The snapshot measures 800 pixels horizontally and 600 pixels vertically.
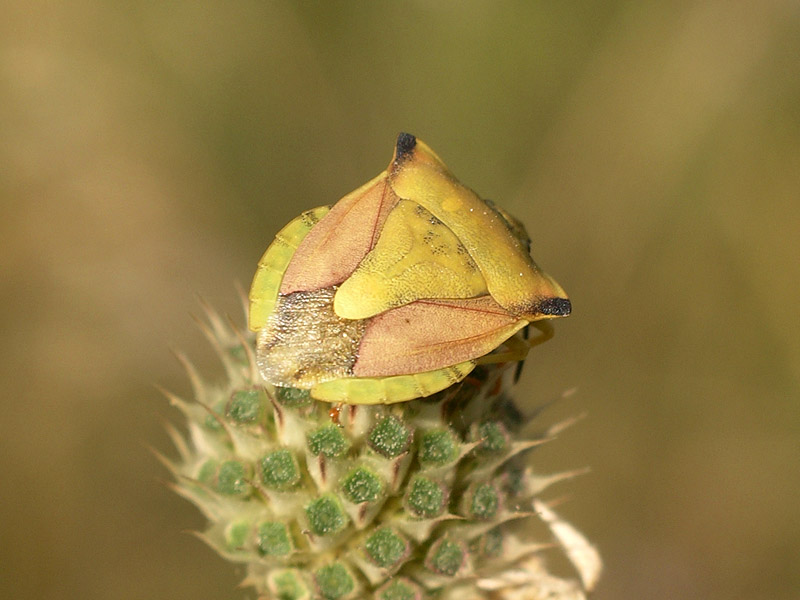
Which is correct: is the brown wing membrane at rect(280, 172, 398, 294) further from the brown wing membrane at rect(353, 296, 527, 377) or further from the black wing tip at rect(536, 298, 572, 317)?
the black wing tip at rect(536, 298, 572, 317)

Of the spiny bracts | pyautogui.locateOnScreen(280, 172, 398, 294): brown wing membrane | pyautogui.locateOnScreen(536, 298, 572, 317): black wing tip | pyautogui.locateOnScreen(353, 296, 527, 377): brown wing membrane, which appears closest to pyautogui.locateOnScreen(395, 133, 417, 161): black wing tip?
pyautogui.locateOnScreen(280, 172, 398, 294): brown wing membrane

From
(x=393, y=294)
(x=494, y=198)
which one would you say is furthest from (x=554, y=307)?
(x=494, y=198)

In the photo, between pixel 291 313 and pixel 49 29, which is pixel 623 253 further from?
pixel 49 29

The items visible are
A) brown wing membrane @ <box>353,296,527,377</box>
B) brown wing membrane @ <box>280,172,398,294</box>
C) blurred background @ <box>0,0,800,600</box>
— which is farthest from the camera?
blurred background @ <box>0,0,800,600</box>

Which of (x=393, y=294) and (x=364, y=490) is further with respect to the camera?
(x=364, y=490)

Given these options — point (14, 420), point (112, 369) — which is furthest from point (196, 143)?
point (14, 420)

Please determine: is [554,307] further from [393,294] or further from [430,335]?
[393,294]

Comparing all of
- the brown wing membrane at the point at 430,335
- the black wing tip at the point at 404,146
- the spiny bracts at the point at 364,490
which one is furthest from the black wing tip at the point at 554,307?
the black wing tip at the point at 404,146
